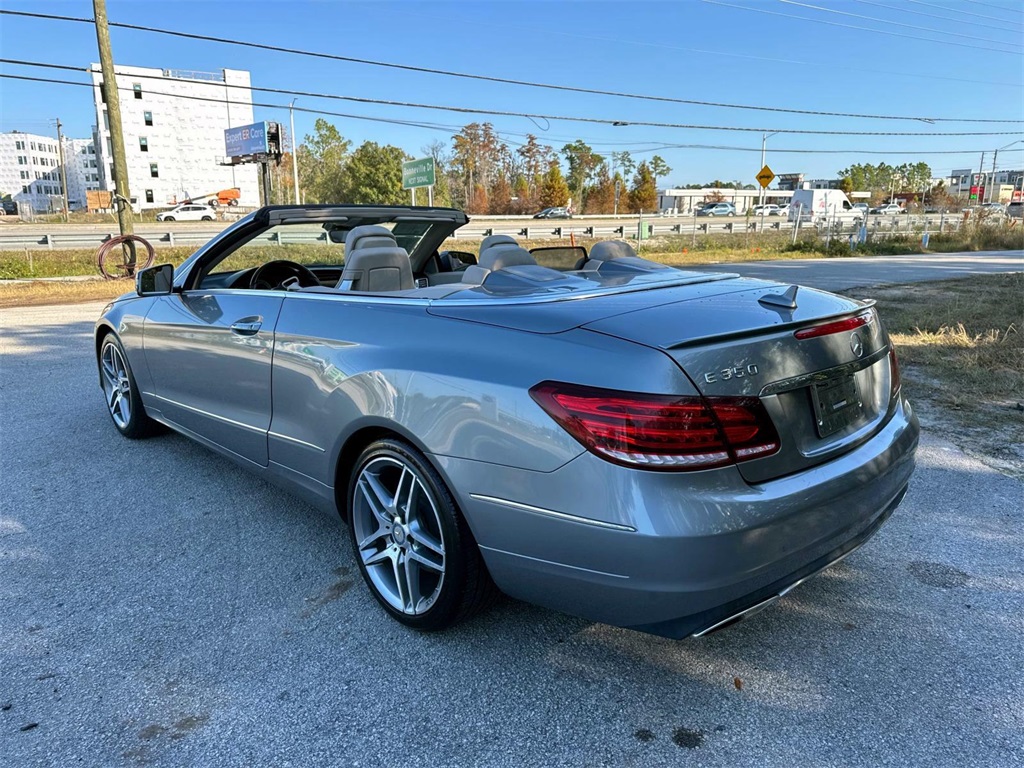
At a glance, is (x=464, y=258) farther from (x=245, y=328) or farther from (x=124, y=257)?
(x=124, y=257)

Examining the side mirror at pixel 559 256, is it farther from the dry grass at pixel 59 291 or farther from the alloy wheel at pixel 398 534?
the dry grass at pixel 59 291

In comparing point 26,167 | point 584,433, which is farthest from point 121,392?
point 26,167

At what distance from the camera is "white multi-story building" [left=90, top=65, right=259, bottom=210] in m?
73.4

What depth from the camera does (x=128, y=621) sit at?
2.67 meters

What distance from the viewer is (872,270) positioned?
62.7 feet

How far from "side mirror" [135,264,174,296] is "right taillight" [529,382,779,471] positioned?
307 centimetres

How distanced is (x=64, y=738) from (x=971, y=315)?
10731 millimetres

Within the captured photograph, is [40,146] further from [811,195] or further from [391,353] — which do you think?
[391,353]

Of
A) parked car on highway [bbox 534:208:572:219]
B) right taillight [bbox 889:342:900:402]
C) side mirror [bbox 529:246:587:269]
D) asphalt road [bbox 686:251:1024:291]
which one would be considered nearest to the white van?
parked car on highway [bbox 534:208:572:219]

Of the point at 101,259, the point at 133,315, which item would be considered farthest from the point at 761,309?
the point at 101,259

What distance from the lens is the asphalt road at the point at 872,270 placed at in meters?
15.9

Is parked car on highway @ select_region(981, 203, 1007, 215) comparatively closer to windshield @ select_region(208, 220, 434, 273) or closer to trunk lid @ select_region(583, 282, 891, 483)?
windshield @ select_region(208, 220, 434, 273)

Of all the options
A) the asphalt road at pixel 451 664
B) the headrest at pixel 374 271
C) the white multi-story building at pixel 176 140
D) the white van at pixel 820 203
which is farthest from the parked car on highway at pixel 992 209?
the white multi-story building at pixel 176 140

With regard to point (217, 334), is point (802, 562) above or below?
below
